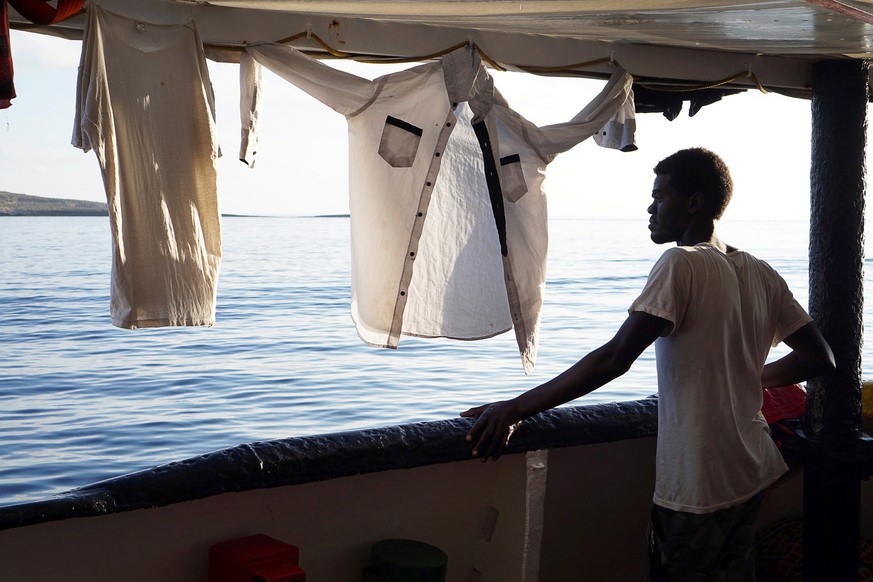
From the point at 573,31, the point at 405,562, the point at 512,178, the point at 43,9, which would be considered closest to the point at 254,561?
the point at 405,562

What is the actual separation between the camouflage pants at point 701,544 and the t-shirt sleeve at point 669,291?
20.9 inches

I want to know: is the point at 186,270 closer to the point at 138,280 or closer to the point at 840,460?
the point at 138,280

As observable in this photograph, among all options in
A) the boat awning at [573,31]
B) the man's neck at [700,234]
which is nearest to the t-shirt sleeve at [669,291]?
the man's neck at [700,234]

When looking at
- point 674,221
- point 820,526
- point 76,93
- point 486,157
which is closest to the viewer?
point 674,221

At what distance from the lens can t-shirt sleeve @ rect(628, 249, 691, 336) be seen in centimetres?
228

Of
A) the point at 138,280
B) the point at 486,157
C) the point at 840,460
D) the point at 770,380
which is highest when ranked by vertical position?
the point at 486,157

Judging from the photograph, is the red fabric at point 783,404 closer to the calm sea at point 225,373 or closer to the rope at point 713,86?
Result: the rope at point 713,86

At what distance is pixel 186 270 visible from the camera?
3.03 meters

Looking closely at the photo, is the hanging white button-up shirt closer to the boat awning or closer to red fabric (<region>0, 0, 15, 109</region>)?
the boat awning

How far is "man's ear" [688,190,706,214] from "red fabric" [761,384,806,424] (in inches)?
54.1

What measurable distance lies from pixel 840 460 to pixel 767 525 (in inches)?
17.4

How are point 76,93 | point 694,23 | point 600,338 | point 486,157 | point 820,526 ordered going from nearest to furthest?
point 76,93 < point 694,23 < point 820,526 < point 486,157 < point 600,338

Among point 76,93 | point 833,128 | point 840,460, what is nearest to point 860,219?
point 833,128

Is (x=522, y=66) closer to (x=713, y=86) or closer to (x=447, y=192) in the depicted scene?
(x=447, y=192)
